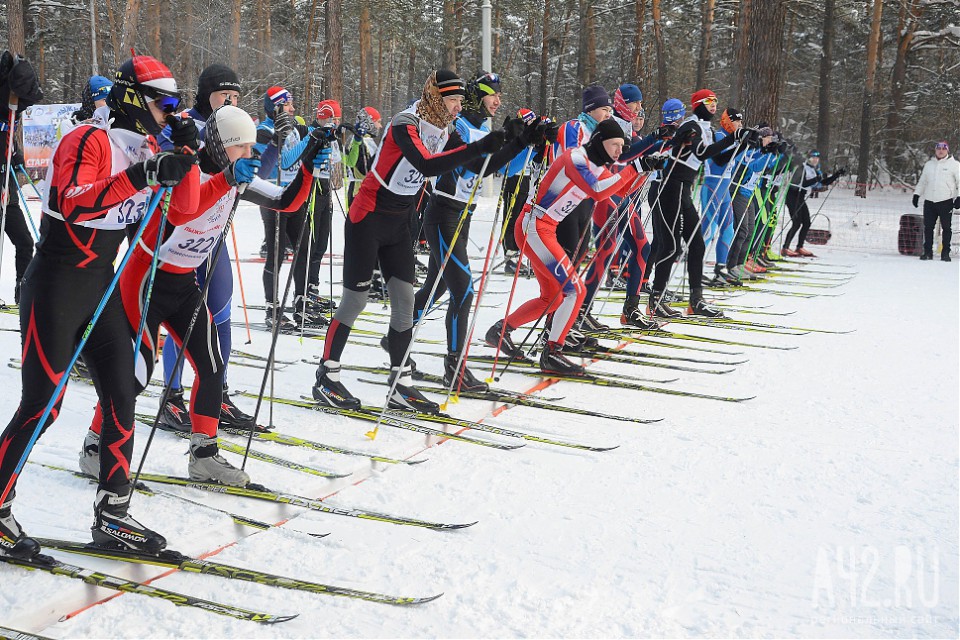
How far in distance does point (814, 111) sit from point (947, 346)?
2814 centimetres

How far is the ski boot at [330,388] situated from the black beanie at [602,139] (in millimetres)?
2076

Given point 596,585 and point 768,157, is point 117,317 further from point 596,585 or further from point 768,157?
point 768,157

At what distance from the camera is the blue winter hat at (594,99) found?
6.05m

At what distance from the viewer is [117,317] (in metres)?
2.72

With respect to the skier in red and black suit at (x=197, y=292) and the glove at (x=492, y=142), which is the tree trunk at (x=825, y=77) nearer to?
the glove at (x=492, y=142)

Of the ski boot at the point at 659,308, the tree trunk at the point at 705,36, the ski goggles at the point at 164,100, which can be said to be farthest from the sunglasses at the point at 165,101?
the tree trunk at the point at 705,36

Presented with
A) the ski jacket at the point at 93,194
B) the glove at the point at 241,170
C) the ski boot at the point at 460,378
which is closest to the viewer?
Answer: the ski jacket at the point at 93,194

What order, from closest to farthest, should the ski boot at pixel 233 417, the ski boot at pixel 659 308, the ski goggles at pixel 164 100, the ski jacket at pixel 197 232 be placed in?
1. the ski goggles at pixel 164 100
2. the ski jacket at pixel 197 232
3. the ski boot at pixel 233 417
4. the ski boot at pixel 659 308

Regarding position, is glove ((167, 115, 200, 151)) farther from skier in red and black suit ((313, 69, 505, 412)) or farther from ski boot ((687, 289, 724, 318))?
ski boot ((687, 289, 724, 318))

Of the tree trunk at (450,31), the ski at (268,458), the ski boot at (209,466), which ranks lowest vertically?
the ski at (268,458)

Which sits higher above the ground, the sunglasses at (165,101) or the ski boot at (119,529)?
the sunglasses at (165,101)

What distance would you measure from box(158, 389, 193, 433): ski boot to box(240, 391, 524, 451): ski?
16.7 inches

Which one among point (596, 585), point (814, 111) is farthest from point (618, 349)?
point (814, 111)

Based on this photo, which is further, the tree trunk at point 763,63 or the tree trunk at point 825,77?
the tree trunk at point 825,77
